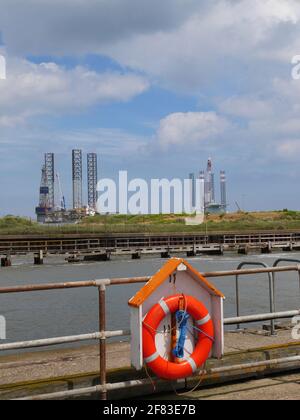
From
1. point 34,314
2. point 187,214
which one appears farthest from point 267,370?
point 187,214

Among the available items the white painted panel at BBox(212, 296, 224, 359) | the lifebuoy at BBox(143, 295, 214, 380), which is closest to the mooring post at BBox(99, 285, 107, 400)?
the lifebuoy at BBox(143, 295, 214, 380)

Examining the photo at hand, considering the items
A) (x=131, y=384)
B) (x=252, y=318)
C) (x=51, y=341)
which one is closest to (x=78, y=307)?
(x=252, y=318)

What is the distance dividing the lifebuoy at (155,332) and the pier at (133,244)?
57613 mm

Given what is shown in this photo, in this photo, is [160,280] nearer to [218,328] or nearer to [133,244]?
[218,328]

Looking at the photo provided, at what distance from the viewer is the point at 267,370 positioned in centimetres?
634

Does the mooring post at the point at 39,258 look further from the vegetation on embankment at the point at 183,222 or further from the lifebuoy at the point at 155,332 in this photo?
the lifebuoy at the point at 155,332

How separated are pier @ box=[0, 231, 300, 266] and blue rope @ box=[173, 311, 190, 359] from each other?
189ft

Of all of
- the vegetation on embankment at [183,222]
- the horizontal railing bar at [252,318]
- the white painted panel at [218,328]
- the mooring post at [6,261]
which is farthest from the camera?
the vegetation on embankment at [183,222]

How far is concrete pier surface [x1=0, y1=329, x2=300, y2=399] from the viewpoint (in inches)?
207

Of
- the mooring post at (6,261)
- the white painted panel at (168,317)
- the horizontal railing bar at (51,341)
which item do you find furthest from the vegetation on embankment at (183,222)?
the horizontal railing bar at (51,341)

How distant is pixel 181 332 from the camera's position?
207 inches

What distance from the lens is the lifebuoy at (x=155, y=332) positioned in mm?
5086

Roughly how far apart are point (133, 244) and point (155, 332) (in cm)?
7623

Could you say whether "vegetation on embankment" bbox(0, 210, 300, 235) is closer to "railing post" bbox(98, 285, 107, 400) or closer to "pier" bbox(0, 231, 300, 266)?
"pier" bbox(0, 231, 300, 266)
